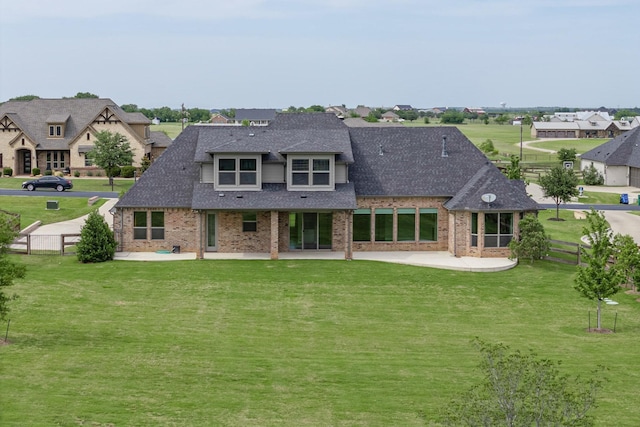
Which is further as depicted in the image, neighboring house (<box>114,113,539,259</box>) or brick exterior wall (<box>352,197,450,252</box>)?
brick exterior wall (<box>352,197,450,252</box>)

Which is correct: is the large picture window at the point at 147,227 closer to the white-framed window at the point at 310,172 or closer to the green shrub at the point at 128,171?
the white-framed window at the point at 310,172

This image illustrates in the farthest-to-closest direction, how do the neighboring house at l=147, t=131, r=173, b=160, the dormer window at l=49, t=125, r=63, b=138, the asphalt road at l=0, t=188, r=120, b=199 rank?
the neighboring house at l=147, t=131, r=173, b=160 < the dormer window at l=49, t=125, r=63, b=138 < the asphalt road at l=0, t=188, r=120, b=199

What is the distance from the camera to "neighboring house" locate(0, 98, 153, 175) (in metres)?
79.3

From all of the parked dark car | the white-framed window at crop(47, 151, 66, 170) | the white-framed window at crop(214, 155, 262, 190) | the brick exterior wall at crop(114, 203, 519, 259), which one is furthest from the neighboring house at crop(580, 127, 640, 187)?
the white-framed window at crop(214, 155, 262, 190)

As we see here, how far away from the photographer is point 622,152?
88.3 meters

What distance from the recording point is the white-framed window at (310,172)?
42000 millimetres

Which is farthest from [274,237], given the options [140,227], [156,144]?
[156,144]

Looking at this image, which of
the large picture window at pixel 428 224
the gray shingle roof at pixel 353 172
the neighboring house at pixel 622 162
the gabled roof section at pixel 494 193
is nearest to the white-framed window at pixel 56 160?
the gray shingle roof at pixel 353 172

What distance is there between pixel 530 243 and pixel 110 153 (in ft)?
142

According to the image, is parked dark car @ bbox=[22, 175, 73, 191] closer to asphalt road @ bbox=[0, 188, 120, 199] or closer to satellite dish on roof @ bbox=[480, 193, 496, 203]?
asphalt road @ bbox=[0, 188, 120, 199]

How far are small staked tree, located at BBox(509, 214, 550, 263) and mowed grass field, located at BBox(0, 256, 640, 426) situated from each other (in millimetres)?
1215

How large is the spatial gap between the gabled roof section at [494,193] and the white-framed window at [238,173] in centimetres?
955

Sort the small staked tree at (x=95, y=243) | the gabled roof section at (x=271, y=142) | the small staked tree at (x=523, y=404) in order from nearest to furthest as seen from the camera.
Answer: the small staked tree at (x=523, y=404), the small staked tree at (x=95, y=243), the gabled roof section at (x=271, y=142)

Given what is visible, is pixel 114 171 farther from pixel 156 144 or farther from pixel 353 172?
pixel 353 172
